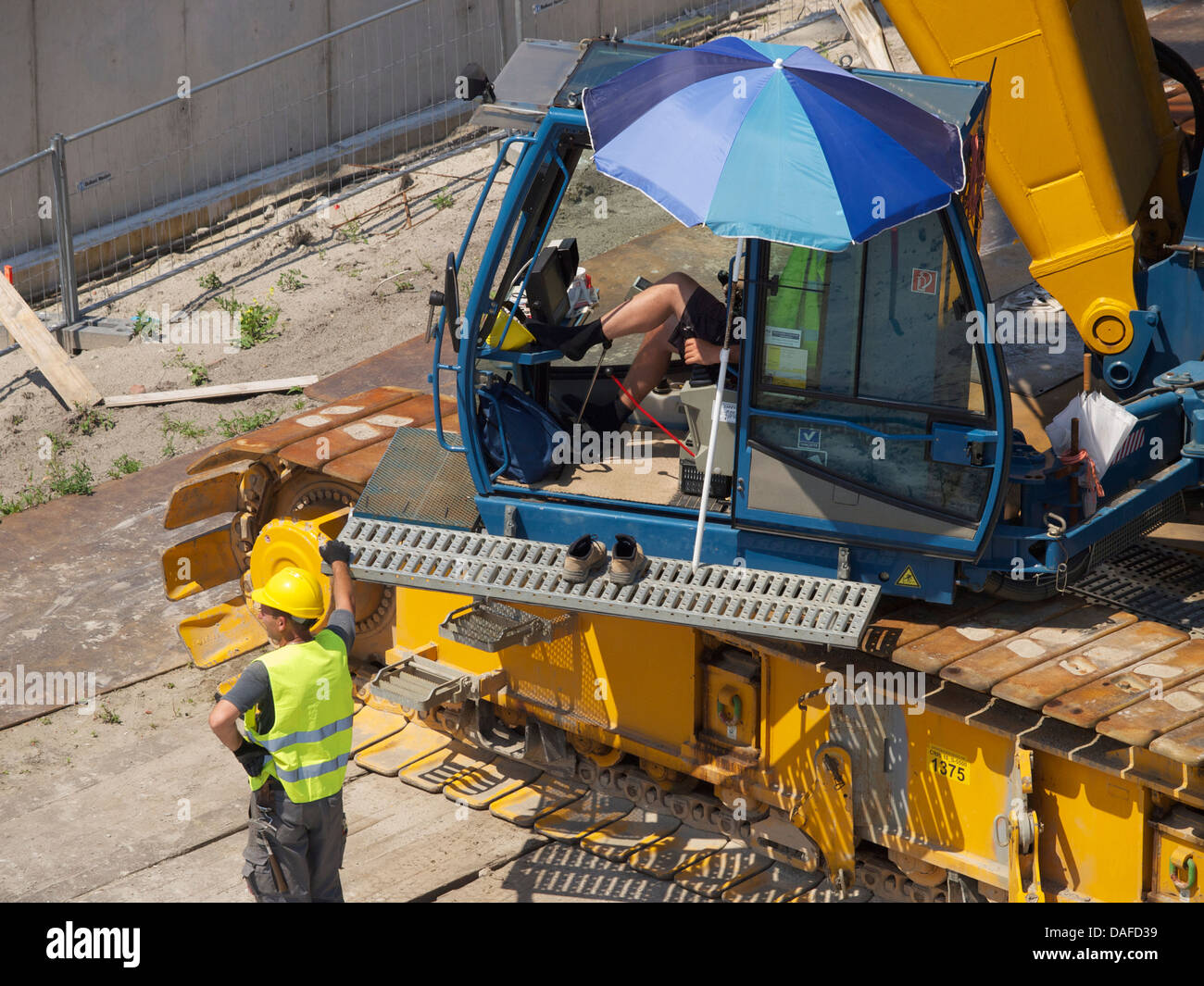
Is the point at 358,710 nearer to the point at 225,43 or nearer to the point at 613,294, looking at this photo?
the point at 613,294

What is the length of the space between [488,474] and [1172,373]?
2970 mm

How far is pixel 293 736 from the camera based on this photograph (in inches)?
242

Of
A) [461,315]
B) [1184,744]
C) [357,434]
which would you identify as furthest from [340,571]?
[1184,744]

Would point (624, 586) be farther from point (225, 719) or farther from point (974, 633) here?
point (225, 719)

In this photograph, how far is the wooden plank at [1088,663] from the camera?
6.02m

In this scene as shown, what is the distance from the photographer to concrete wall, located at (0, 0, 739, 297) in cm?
1298

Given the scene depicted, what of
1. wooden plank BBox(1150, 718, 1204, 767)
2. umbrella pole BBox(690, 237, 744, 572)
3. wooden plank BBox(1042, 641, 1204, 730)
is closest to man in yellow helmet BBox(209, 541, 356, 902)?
umbrella pole BBox(690, 237, 744, 572)

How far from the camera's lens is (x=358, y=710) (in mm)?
8906

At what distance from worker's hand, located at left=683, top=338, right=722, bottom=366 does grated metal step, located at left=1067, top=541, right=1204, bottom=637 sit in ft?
5.78

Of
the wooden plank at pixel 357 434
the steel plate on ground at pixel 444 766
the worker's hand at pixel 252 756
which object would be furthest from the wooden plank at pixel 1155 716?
the wooden plank at pixel 357 434

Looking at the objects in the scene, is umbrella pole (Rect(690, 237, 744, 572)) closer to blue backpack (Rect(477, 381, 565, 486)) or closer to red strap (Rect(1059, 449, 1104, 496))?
blue backpack (Rect(477, 381, 565, 486))

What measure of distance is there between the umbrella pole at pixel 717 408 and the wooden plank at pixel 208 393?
5.53 m

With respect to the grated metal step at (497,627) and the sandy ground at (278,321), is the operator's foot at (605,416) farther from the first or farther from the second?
the sandy ground at (278,321)

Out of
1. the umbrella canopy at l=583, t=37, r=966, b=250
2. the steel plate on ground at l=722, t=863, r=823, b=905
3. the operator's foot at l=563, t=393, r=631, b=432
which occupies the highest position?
the umbrella canopy at l=583, t=37, r=966, b=250
